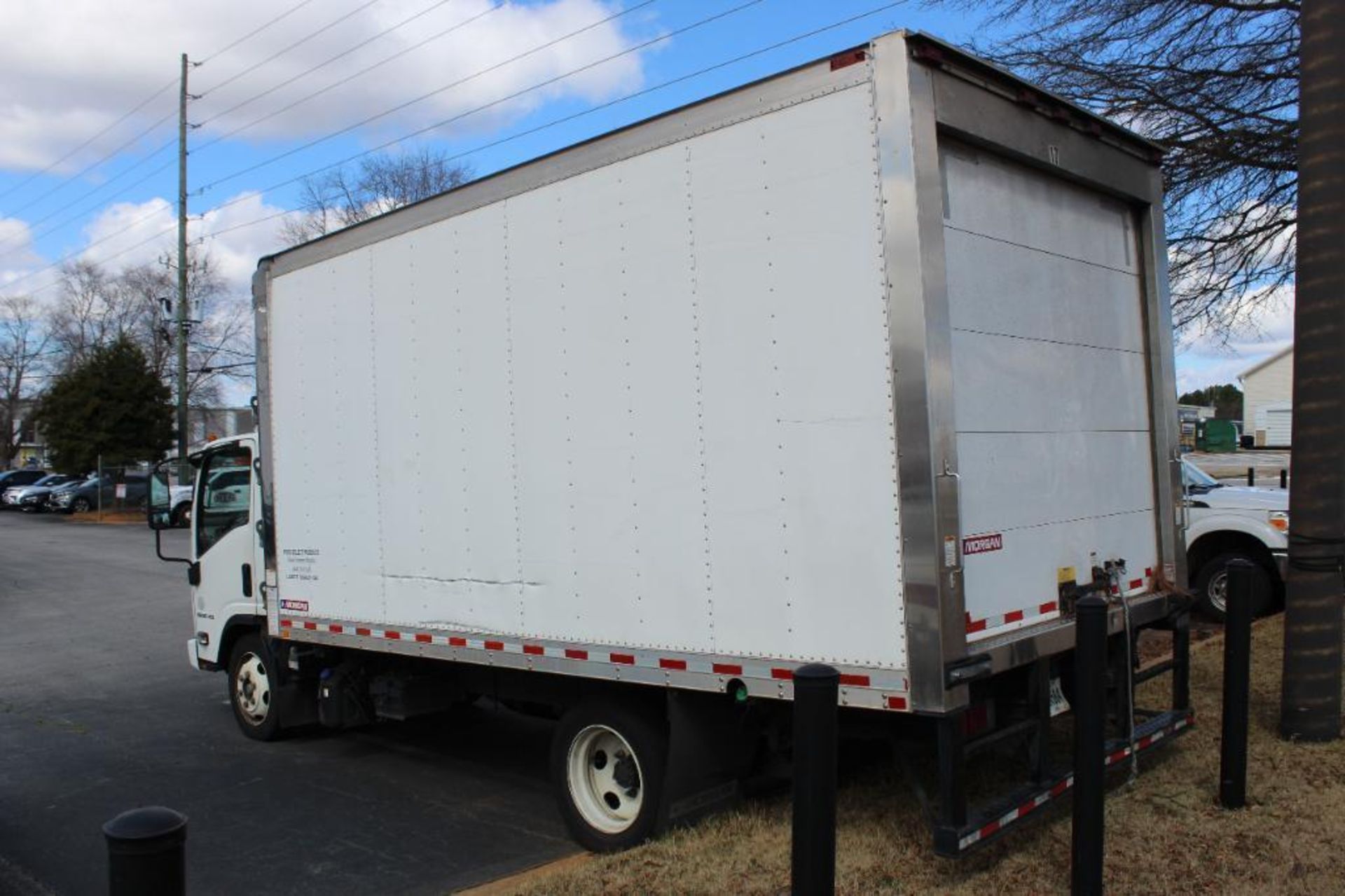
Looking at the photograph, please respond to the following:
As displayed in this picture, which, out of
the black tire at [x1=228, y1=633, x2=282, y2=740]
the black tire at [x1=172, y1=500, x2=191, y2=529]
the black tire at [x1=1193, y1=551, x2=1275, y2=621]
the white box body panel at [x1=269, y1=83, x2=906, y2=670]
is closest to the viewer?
the white box body panel at [x1=269, y1=83, x2=906, y2=670]

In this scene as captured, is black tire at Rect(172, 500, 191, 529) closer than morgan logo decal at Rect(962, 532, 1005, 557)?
No

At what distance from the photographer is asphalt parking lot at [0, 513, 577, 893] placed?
5340mm

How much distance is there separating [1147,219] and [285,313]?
210 inches

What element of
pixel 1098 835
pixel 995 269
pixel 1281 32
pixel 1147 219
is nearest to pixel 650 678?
pixel 1098 835

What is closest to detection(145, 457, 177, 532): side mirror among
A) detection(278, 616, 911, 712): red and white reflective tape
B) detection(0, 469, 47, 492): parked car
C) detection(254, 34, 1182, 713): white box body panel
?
detection(254, 34, 1182, 713): white box body panel

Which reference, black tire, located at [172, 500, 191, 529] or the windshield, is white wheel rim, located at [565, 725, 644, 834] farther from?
the windshield

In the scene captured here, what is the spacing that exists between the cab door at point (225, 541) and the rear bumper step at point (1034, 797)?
17.6 feet

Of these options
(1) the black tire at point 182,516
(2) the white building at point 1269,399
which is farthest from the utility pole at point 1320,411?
(2) the white building at point 1269,399

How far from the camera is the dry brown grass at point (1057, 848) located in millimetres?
4238

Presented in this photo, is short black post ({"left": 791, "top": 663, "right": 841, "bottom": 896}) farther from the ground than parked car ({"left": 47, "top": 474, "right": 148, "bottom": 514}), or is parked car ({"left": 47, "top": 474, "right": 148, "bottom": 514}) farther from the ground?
parked car ({"left": 47, "top": 474, "right": 148, "bottom": 514})

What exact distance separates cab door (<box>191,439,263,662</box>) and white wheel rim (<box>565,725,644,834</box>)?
3.37m

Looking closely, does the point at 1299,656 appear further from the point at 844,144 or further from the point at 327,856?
the point at 327,856

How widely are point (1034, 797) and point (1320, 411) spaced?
2919mm

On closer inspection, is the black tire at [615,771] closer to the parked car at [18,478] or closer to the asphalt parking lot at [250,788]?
the asphalt parking lot at [250,788]
